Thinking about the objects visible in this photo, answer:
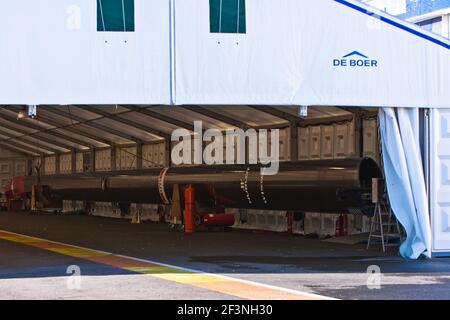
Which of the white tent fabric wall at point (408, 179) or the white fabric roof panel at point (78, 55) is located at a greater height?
the white fabric roof panel at point (78, 55)

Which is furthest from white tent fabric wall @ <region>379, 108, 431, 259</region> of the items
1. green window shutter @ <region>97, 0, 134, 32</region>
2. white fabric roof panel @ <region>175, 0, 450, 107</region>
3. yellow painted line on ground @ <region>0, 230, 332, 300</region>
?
green window shutter @ <region>97, 0, 134, 32</region>

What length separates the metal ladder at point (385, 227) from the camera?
1587cm

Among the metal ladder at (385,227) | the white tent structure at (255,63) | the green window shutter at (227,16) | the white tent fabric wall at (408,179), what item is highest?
the green window shutter at (227,16)

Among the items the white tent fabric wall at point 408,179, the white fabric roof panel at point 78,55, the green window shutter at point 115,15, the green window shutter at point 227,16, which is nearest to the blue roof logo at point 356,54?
the white tent fabric wall at point 408,179

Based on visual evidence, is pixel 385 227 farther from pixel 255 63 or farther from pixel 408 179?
pixel 255 63

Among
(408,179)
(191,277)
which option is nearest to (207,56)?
(191,277)

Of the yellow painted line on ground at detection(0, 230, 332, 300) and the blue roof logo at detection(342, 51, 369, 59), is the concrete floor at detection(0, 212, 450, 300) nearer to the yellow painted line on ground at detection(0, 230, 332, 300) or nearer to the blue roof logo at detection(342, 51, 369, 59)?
the yellow painted line on ground at detection(0, 230, 332, 300)

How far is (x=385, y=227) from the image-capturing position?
674 inches

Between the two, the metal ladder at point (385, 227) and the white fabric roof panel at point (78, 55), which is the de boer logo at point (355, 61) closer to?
the white fabric roof panel at point (78, 55)

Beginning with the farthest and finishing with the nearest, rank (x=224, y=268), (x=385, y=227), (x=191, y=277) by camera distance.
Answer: (x=385, y=227) → (x=224, y=268) → (x=191, y=277)

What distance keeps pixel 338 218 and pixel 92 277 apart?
967cm

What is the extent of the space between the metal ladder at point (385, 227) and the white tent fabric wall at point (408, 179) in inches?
45.2

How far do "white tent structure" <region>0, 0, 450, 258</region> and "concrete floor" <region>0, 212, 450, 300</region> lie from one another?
81.7 inches

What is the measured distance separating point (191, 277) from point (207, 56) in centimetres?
425
